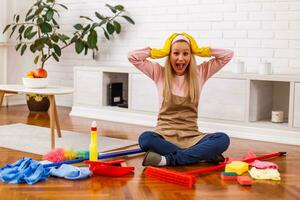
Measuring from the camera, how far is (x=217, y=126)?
15.3 ft

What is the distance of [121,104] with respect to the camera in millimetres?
5570

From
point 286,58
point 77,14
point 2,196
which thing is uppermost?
point 77,14

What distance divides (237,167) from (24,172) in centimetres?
121

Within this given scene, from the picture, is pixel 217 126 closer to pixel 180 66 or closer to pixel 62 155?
pixel 180 66

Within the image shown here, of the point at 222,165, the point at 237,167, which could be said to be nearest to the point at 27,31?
the point at 222,165

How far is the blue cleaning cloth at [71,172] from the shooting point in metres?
2.92

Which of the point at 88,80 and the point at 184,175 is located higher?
the point at 88,80

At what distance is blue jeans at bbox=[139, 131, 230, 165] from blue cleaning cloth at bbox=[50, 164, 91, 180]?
1.51 ft

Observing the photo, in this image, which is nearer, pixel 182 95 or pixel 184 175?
pixel 184 175

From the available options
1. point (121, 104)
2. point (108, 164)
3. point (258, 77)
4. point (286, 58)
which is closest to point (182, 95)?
point (108, 164)

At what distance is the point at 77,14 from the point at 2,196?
13.1 ft

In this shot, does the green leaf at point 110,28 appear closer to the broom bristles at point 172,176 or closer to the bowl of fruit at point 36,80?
the bowl of fruit at point 36,80

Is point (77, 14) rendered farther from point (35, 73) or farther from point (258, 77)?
point (258, 77)

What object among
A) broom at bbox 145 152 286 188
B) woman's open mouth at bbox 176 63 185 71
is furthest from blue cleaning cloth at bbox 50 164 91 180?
woman's open mouth at bbox 176 63 185 71
